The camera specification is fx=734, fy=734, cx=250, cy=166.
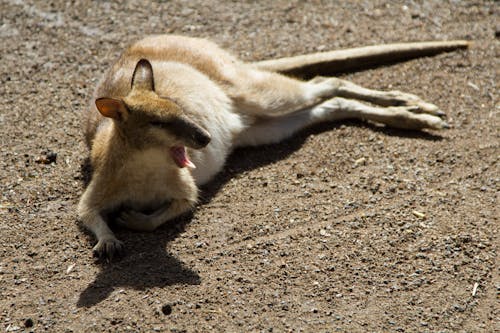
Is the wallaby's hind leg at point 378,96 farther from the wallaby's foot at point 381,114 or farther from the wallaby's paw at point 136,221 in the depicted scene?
the wallaby's paw at point 136,221

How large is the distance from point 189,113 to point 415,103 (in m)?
1.94

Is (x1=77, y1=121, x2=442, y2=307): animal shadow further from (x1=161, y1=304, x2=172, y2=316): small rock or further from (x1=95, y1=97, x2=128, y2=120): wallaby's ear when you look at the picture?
(x1=95, y1=97, x2=128, y2=120): wallaby's ear

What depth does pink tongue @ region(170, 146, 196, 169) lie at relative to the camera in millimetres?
4758

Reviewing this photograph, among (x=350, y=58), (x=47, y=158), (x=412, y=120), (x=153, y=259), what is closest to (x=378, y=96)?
(x=412, y=120)

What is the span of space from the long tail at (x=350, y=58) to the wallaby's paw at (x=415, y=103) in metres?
0.49

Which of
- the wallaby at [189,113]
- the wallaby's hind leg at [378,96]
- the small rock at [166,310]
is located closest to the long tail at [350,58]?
the wallaby at [189,113]

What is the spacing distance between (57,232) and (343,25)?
12.2 ft

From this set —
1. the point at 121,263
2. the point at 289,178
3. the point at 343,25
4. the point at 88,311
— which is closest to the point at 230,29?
the point at 343,25

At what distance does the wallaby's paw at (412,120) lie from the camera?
581cm

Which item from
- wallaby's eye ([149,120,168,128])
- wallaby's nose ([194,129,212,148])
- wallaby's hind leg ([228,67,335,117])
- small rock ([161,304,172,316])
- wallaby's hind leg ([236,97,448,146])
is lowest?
small rock ([161,304,172,316])

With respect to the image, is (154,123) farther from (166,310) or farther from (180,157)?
(166,310)

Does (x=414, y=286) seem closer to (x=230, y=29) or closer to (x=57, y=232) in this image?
(x=57, y=232)

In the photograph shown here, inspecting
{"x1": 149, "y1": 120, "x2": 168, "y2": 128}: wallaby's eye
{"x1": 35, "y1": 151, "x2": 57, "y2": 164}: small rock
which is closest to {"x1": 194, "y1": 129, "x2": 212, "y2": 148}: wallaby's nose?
{"x1": 149, "y1": 120, "x2": 168, "y2": 128}: wallaby's eye

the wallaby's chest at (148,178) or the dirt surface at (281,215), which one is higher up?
the wallaby's chest at (148,178)
